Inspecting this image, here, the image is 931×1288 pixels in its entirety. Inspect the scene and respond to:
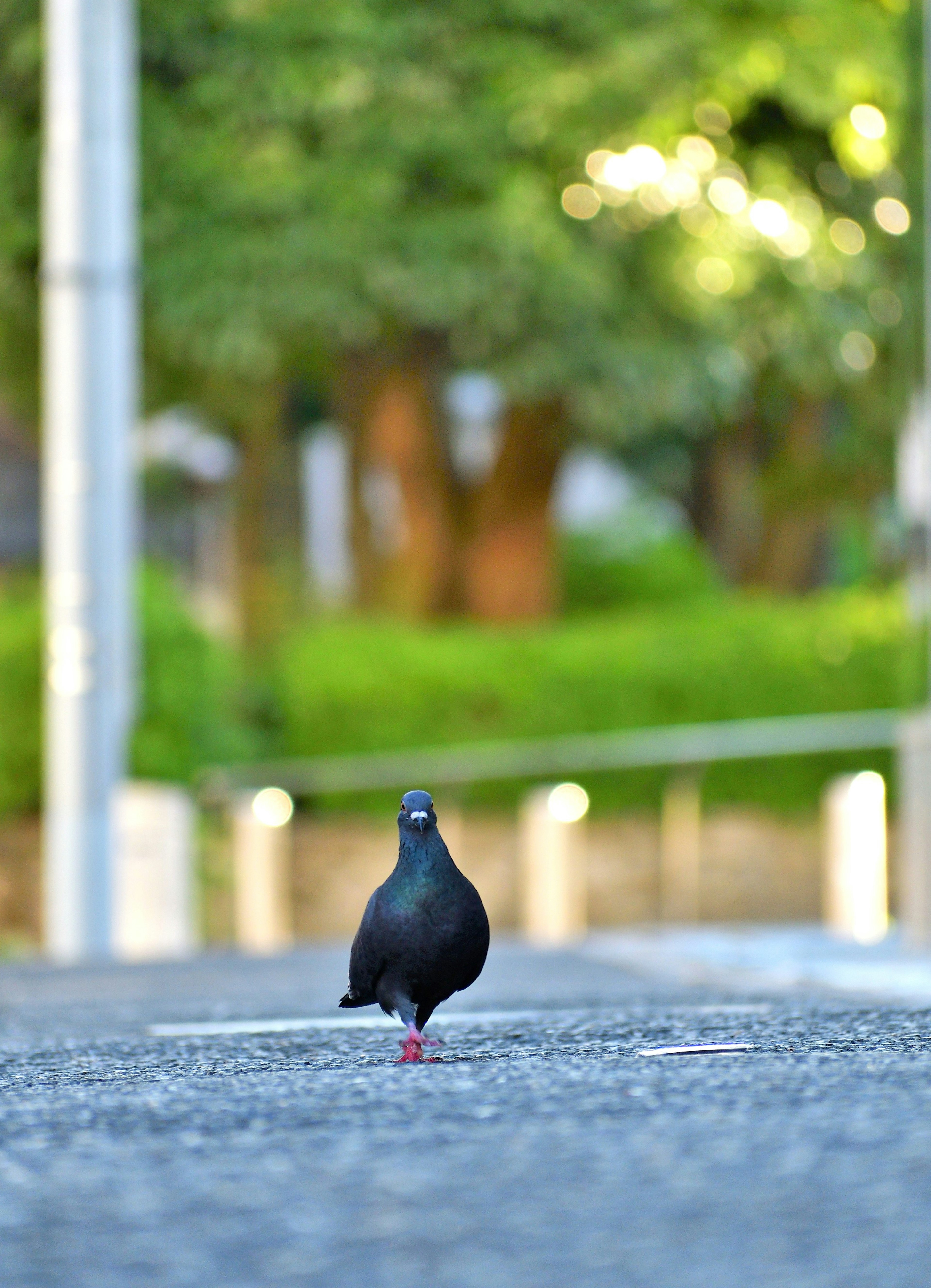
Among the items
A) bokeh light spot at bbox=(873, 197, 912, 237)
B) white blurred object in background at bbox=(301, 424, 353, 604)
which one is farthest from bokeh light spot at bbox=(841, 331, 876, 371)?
white blurred object in background at bbox=(301, 424, 353, 604)

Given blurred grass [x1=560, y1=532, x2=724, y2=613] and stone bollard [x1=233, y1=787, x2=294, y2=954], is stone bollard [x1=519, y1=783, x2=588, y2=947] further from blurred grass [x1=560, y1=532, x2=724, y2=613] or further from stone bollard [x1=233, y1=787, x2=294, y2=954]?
blurred grass [x1=560, y1=532, x2=724, y2=613]

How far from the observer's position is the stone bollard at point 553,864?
14633 millimetres

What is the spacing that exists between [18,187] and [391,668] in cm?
490

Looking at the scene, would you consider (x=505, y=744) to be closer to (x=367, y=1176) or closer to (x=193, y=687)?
(x=193, y=687)

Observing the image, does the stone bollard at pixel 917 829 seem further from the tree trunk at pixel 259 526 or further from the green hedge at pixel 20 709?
the tree trunk at pixel 259 526

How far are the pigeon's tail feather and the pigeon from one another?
73mm

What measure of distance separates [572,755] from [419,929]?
1308cm

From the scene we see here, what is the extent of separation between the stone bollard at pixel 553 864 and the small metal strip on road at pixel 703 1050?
9592 mm

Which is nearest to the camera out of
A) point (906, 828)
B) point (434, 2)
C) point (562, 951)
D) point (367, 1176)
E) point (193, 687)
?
point (367, 1176)

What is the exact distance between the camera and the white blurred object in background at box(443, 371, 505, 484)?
1975cm

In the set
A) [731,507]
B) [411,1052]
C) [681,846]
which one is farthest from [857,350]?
[411,1052]

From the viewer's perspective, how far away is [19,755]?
15320 millimetres

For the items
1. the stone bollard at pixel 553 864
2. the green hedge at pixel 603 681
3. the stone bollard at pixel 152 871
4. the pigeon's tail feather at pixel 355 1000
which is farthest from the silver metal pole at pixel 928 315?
the green hedge at pixel 603 681

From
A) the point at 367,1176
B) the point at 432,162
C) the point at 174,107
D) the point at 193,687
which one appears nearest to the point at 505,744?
the point at 193,687
